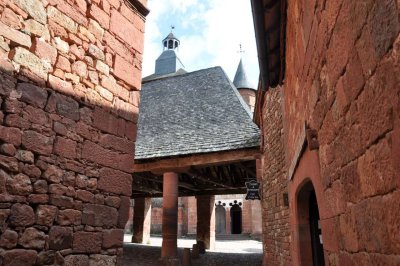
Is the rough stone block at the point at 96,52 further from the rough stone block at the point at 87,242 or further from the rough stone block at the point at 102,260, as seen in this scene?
the rough stone block at the point at 102,260

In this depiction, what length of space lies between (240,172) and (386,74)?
10842mm

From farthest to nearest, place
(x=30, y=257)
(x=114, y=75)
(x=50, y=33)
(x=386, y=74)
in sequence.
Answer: (x=114, y=75) → (x=50, y=33) → (x=30, y=257) → (x=386, y=74)

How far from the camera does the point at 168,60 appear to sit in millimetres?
34656

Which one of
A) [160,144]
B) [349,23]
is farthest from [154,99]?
[349,23]

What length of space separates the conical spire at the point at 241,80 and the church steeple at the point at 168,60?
22.0 feet

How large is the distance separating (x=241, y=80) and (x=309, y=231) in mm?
26500

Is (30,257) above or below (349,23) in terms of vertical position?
below

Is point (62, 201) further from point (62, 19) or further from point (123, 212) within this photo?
point (62, 19)

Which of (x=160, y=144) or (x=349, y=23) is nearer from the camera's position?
(x=349, y=23)

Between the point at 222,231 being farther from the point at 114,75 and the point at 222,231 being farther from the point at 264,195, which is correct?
the point at 114,75

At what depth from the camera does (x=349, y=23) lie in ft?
4.83

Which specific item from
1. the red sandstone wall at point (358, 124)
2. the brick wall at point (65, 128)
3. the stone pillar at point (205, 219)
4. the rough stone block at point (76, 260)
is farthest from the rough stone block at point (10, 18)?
the stone pillar at point (205, 219)

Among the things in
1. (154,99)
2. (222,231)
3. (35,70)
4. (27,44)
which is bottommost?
(222,231)

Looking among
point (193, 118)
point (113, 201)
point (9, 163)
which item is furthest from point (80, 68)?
point (193, 118)
